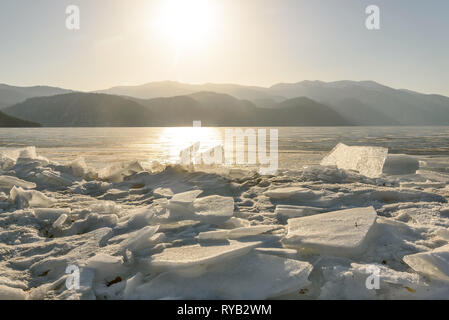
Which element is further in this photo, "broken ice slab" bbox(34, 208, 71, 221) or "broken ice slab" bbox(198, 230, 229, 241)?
"broken ice slab" bbox(34, 208, 71, 221)

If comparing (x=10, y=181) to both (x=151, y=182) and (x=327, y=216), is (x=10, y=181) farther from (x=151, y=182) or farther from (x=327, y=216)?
(x=327, y=216)

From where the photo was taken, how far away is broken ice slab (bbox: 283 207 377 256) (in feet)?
6.86

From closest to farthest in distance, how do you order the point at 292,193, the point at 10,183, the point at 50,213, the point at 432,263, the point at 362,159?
the point at 432,263
the point at 50,213
the point at 292,193
the point at 10,183
the point at 362,159

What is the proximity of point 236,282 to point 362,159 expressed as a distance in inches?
178

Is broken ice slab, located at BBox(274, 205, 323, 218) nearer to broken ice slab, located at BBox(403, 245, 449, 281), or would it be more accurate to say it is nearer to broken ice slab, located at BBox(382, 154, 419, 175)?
broken ice slab, located at BBox(403, 245, 449, 281)

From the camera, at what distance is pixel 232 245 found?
7.08 feet

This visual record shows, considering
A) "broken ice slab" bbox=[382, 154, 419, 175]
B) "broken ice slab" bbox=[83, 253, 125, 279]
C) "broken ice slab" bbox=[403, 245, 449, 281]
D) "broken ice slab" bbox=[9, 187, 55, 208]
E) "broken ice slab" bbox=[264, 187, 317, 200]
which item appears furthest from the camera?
"broken ice slab" bbox=[382, 154, 419, 175]

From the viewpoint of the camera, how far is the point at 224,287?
1742 mm

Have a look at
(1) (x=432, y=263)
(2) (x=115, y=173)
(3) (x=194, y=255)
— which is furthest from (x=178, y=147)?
(1) (x=432, y=263)

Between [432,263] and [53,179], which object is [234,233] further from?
[53,179]

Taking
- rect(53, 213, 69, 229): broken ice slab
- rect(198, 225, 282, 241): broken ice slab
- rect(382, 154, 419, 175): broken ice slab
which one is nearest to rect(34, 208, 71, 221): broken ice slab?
rect(53, 213, 69, 229): broken ice slab

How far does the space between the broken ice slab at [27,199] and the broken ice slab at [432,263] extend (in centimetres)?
392

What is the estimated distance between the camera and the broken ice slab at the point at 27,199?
11.1 feet

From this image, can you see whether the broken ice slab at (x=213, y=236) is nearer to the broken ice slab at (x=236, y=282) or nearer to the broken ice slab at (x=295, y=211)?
the broken ice slab at (x=236, y=282)
